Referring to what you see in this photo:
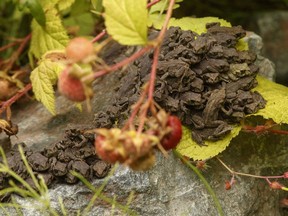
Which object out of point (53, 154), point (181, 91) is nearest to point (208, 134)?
point (181, 91)

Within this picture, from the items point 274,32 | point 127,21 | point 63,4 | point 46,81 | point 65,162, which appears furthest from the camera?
point 274,32

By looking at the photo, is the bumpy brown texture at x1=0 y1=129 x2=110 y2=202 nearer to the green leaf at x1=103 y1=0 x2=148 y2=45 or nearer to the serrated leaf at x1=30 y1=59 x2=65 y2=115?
the serrated leaf at x1=30 y1=59 x2=65 y2=115

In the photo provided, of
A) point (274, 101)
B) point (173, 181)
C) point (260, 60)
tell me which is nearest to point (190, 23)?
point (260, 60)

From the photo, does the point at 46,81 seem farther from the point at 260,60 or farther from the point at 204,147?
the point at 260,60

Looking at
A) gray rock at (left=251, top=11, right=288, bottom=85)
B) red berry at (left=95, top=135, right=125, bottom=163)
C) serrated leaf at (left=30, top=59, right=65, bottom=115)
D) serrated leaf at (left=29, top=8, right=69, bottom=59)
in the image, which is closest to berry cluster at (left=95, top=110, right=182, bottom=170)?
red berry at (left=95, top=135, right=125, bottom=163)

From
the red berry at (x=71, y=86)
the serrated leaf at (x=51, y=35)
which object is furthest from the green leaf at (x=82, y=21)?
the red berry at (x=71, y=86)

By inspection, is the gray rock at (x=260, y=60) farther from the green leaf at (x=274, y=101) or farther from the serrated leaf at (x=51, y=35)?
the serrated leaf at (x=51, y=35)

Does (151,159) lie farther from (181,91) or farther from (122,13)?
(181,91)
